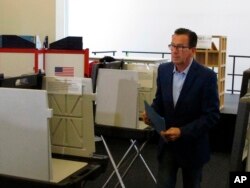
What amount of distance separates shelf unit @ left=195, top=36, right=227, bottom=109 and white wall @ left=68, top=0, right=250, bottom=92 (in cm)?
277

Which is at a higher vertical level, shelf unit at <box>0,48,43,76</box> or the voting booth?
shelf unit at <box>0,48,43,76</box>

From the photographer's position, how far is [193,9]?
8719 mm

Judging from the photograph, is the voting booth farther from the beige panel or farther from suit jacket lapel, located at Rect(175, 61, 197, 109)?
suit jacket lapel, located at Rect(175, 61, 197, 109)

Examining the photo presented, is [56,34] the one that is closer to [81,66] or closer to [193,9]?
[81,66]

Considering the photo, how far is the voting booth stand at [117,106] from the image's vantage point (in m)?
2.75

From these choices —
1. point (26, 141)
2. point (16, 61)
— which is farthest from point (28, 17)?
point (26, 141)

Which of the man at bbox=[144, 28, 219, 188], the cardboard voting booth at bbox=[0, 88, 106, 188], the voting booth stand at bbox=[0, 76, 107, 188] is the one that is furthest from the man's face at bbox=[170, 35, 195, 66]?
the cardboard voting booth at bbox=[0, 88, 106, 188]

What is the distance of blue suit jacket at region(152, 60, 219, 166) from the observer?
2.29 meters

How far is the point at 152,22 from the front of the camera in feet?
30.0

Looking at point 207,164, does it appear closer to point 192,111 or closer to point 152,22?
point 192,111

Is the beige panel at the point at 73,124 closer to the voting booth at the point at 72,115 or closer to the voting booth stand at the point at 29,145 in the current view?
the voting booth at the point at 72,115

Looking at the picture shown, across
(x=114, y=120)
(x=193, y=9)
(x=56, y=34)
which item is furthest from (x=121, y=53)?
(x=114, y=120)

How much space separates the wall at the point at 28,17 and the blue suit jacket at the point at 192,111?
3.80 meters

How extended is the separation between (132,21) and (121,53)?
790 mm
